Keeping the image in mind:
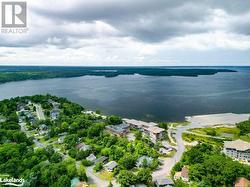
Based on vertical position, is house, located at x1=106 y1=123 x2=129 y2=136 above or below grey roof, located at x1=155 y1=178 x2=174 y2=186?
above

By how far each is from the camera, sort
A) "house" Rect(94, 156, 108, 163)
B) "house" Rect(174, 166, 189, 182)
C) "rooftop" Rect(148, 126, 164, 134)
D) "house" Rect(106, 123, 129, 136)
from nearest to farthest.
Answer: "house" Rect(174, 166, 189, 182), "house" Rect(94, 156, 108, 163), "rooftop" Rect(148, 126, 164, 134), "house" Rect(106, 123, 129, 136)

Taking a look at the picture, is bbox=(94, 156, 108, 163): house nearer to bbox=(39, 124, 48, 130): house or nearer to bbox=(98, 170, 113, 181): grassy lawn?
bbox=(98, 170, 113, 181): grassy lawn

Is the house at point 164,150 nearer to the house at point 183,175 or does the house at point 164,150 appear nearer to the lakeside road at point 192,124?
the lakeside road at point 192,124

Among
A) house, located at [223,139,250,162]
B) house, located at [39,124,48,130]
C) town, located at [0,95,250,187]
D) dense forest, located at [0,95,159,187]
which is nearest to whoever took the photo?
dense forest, located at [0,95,159,187]

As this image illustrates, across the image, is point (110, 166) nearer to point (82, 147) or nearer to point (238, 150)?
point (82, 147)

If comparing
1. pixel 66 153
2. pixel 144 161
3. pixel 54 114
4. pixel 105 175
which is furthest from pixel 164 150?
pixel 54 114

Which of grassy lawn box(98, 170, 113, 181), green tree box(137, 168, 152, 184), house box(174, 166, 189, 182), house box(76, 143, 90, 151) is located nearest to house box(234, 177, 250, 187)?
house box(174, 166, 189, 182)

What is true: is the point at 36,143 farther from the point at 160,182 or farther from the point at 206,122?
the point at 206,122

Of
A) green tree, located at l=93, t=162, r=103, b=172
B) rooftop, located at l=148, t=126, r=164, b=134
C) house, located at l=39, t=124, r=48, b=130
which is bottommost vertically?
green tree, located at l=93, t=162, r=103, b=172
